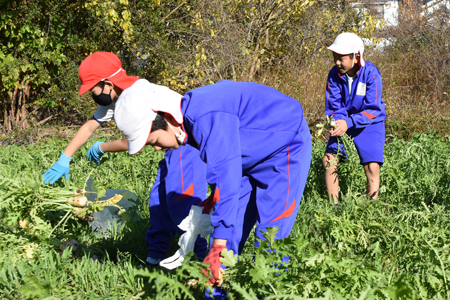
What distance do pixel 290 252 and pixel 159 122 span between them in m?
0.80

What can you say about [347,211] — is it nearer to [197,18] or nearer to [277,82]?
[277,82]

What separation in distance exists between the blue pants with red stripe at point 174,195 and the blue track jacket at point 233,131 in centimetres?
53

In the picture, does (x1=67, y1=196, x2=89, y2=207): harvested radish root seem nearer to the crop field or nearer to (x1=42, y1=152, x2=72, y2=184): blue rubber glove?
the crop field

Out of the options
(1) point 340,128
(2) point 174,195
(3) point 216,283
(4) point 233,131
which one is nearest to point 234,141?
(4) point 233,131

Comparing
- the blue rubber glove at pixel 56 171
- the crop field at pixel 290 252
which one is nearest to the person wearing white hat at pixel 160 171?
the blue rubber glove at pixel 56 171

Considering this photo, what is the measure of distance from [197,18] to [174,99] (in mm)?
5903

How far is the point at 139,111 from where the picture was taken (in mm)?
1747

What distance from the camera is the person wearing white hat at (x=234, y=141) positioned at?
1.78 meters

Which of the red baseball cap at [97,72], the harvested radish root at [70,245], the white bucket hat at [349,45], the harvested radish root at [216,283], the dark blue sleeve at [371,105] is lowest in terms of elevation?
the harvested radish root at [70,245]

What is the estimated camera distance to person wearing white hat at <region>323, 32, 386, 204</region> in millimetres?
3555

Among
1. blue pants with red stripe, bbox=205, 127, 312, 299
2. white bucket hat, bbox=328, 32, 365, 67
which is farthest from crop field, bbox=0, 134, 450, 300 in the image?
white bucket hat, bbox=328, 32, 365, 67

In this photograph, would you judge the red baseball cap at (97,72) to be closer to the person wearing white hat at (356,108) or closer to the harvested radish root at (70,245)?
the harvested radish root at (70,245)

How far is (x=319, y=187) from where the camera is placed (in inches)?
165

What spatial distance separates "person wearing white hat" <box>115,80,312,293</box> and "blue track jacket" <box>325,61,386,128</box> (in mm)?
1472
